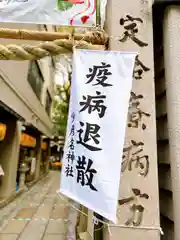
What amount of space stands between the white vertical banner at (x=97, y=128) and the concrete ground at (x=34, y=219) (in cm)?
314

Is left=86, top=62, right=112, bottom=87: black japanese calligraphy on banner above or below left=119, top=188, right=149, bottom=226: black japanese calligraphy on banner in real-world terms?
above

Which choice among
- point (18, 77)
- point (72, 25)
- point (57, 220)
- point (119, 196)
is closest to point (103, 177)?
point (119, 196)

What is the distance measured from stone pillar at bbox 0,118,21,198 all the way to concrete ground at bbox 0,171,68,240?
83 centimetres

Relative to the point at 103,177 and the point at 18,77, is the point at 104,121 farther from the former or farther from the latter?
the point at 18,77

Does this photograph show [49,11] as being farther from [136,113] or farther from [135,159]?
[135,159]

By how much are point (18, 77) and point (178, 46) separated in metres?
7.81

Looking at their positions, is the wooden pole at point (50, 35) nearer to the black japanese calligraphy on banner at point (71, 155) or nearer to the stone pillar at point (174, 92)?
the stone pillar at point (174, 92)

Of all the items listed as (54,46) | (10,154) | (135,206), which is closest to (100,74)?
(54,46)

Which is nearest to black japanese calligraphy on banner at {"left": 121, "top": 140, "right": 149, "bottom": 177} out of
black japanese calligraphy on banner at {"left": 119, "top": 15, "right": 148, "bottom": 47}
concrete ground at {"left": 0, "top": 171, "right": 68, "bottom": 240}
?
black japanese calligraphy on banner at {"left": 119, "top": 15, "right": 148, "bottom": 47}

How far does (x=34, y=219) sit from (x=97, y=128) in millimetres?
5806

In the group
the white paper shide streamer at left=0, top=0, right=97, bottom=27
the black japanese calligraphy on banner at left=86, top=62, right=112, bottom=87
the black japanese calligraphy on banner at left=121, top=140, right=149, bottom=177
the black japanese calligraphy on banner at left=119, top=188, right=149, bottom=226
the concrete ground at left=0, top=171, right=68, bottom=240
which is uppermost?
the white paper shide streamer at left=0, top=0, right=97, bottom=27

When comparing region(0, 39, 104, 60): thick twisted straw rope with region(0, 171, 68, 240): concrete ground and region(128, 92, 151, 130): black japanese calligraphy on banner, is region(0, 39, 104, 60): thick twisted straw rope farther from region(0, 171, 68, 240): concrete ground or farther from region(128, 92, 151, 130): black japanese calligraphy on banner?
region(0, 171, 68, 240): concrete ground

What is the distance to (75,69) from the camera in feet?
5.68

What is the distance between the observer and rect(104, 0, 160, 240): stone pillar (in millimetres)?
1523
